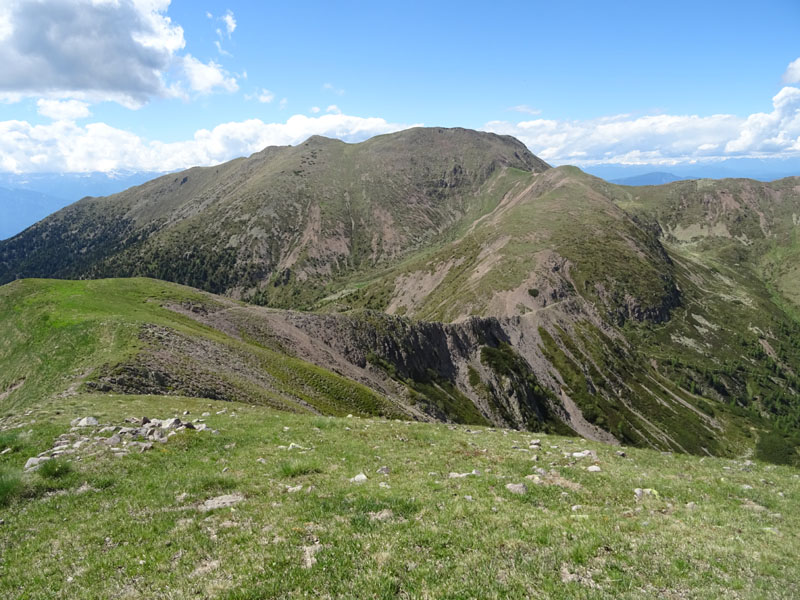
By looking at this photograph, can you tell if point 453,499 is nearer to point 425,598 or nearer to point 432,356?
point 425,598

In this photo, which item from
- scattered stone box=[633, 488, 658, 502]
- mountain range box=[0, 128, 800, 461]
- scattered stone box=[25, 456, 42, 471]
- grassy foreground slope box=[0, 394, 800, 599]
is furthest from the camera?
mountain range box=[0, 128, 800, 461]

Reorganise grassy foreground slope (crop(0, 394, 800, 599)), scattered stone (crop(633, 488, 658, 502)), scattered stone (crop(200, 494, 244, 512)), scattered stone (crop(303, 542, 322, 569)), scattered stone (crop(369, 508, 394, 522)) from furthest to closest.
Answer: scattered stone (crop(633, 488, 658, 502)), scattered stone (crop(200, 494, 244, 512)), scattered stone (crop(369, 508, 394, 522)), scattered stone (crop(303, 542, 322, 569)), grassy foreground slope (crop(0, 394, 800, 599))

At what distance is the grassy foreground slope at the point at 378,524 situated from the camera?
8188 millimetres

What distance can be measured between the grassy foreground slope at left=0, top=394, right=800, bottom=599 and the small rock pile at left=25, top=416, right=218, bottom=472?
264mm

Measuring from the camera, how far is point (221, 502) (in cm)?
1264

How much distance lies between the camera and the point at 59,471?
14016mm

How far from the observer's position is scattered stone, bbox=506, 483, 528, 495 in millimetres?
13452

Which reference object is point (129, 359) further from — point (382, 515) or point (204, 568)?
point (382, 515)

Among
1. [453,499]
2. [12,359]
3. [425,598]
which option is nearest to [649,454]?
[453,499]

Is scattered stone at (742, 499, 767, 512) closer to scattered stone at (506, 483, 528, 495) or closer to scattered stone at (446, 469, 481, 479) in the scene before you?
scattered stone at (506, 483, 528, 495)

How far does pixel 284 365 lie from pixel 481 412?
4520 centimetres

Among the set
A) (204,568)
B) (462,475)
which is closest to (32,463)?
(204,568)

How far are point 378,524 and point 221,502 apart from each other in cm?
549

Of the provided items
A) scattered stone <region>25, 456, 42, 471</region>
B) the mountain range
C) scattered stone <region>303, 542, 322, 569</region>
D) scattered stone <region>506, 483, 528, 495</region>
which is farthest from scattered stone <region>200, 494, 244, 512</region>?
the mountain range
